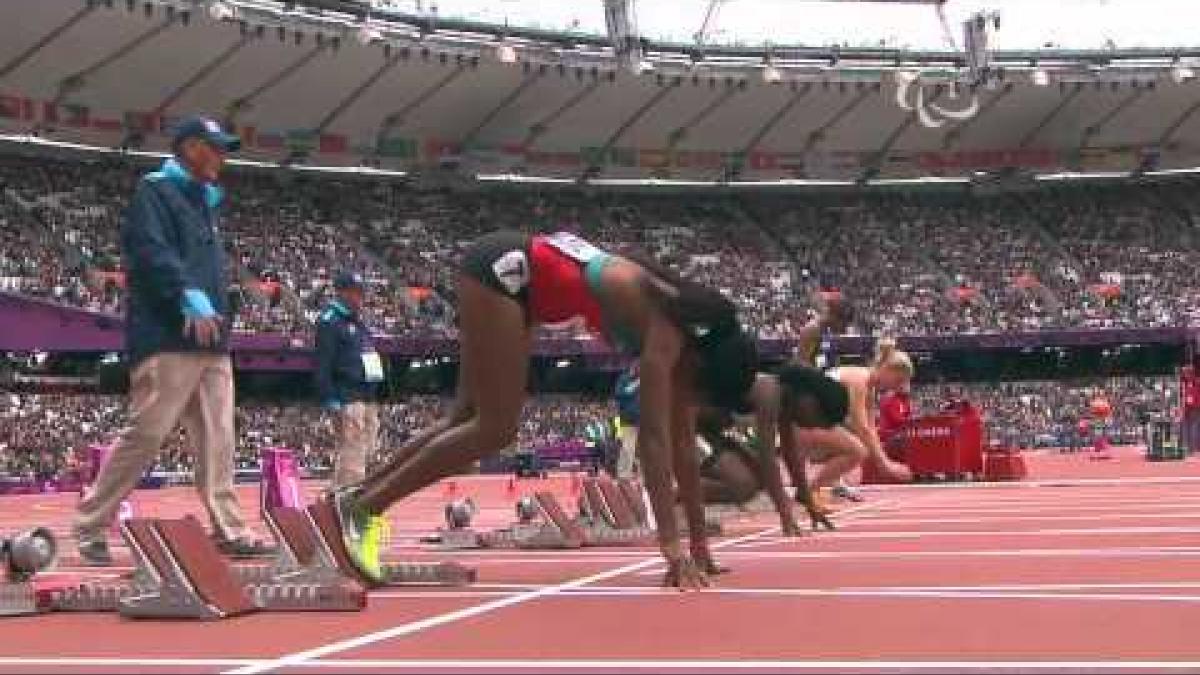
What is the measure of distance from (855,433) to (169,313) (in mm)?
6726

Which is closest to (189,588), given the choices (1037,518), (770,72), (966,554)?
(966,554)

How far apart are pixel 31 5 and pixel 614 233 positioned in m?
20.6

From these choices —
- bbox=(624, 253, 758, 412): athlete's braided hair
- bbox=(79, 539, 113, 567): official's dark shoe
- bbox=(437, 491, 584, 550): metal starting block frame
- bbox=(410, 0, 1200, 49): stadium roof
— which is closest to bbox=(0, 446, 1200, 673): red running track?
bbox=(437, 491, 584, 550): metal starting block frame

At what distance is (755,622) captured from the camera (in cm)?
425

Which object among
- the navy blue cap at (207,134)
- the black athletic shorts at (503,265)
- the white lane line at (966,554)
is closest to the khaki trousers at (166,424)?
the navy blue cap at (207,134)

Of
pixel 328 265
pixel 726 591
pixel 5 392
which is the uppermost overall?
pixel 328 265

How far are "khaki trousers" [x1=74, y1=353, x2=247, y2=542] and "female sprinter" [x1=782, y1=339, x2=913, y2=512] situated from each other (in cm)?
426

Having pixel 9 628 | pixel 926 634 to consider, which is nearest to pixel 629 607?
pixel 926 634

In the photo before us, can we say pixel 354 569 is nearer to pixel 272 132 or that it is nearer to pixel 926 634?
pixel 926 634

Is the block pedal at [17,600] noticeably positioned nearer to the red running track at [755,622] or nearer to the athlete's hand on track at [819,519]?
the red running track at [755,622]

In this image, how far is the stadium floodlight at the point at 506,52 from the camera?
3938 centimetres

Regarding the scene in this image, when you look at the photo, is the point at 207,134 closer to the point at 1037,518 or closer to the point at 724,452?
the point at 724,452

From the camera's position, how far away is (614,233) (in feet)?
158

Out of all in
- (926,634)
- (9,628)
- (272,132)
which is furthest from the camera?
(272,132)
